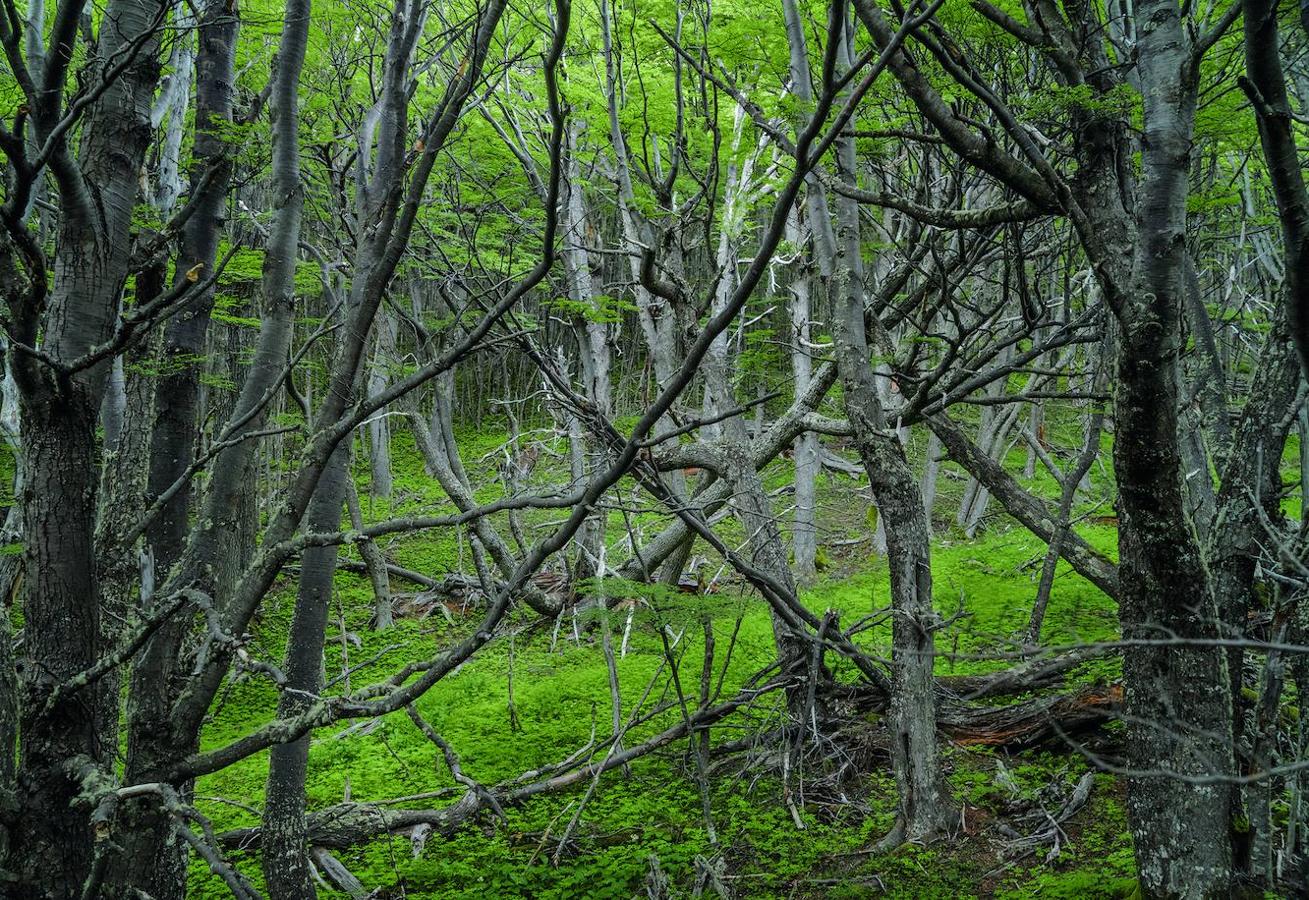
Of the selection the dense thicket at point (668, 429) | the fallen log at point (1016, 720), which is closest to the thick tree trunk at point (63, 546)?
the dense thicket at point (668, 429)

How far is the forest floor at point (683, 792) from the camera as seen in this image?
13.0 feet

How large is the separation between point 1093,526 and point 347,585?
430 inches

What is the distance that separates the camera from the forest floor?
13.0 ft

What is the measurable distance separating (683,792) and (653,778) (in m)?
0.34

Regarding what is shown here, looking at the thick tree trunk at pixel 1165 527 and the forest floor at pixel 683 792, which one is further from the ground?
the thick tree trunk at pixel 1165 527

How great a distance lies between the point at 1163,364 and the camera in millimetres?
2723

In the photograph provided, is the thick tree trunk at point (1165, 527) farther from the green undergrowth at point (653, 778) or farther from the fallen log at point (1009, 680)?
the fallen log at point (1009, 680)

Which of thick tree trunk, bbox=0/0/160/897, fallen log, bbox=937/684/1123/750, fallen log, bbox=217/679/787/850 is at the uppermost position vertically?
thick tree trunk, bbox=0/0/160/897

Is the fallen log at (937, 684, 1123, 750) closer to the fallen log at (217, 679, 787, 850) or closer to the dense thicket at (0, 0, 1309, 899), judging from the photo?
the dense thicket at (0, 0, 1309, 899)

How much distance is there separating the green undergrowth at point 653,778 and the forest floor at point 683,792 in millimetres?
15

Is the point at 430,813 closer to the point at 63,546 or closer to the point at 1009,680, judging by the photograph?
the point at 63,546

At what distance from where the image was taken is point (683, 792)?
17.3 ft

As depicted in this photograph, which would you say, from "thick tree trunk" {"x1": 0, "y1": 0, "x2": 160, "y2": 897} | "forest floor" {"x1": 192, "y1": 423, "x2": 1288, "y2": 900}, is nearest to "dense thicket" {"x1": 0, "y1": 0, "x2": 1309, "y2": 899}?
"thick tree trunk" {"x1": 0, "y1": 0, "x2": 160, "y2": 897}

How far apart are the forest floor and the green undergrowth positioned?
2 cm
